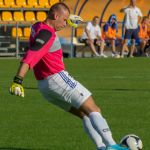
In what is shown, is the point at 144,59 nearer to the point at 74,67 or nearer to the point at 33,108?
the point at 74,67

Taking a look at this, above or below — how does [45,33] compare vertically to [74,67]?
above

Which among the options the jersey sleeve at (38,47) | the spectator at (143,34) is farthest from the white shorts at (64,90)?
the spectator at (143,34)

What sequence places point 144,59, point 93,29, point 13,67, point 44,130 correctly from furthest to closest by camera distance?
1. point 93,29
2. point 144,59
3. point 13,67
4. point 44,130

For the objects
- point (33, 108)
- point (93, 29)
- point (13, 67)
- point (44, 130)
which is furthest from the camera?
point (93, 29)

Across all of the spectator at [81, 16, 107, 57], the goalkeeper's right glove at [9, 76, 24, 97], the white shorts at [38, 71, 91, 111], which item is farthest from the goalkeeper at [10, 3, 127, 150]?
the spectator at [81, 16, 107, 57]

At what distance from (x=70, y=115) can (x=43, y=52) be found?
4.78m

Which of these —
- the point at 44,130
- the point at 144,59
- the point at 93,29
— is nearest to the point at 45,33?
the point at 44,130

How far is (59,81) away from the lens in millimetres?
8734

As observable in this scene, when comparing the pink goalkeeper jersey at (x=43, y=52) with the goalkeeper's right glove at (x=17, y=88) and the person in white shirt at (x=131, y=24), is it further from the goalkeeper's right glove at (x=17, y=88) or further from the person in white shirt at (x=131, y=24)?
the person in white shirt at (x=131, y=24)

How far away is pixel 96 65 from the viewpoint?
26.1 m

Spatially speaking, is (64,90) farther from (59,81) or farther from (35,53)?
(35,53)

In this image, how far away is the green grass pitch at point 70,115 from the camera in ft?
34.1

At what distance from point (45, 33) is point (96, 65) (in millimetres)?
17577

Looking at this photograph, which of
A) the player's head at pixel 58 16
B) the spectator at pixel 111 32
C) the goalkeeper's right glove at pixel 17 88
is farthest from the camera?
the spectator at pixel 111 32
